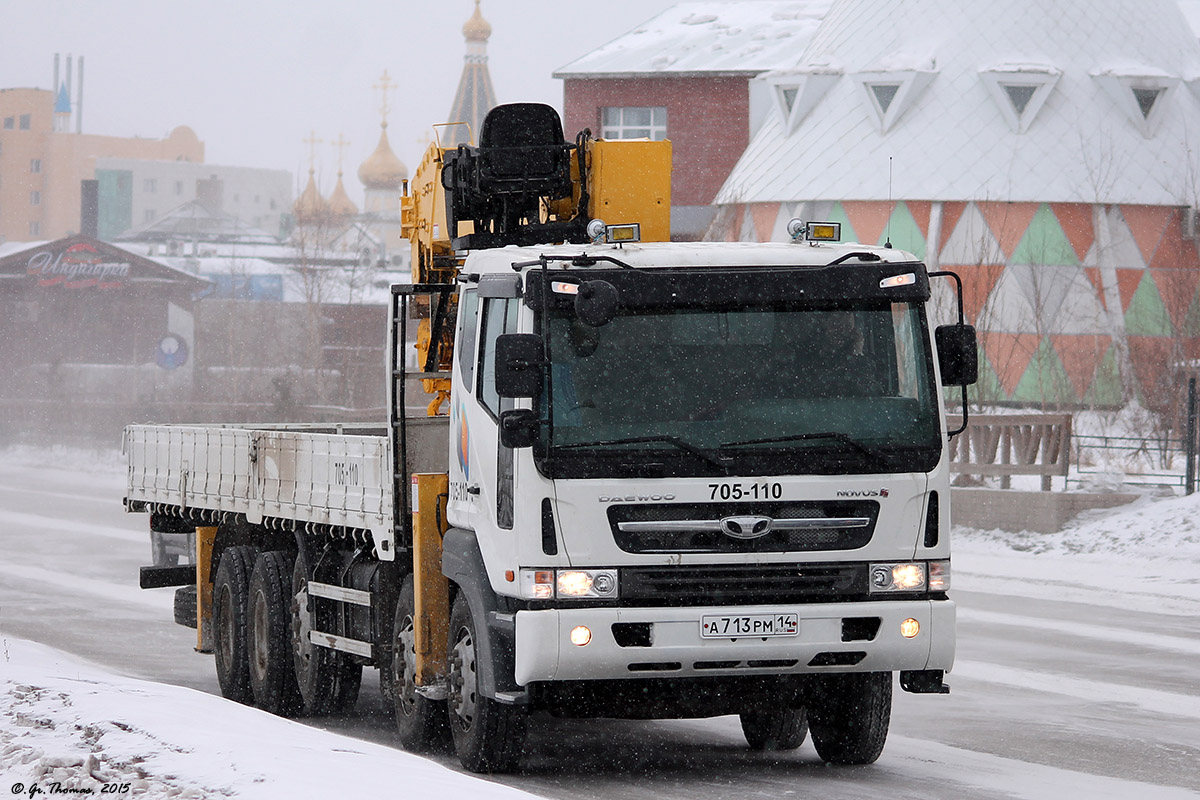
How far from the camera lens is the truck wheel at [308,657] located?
11859 millimetres

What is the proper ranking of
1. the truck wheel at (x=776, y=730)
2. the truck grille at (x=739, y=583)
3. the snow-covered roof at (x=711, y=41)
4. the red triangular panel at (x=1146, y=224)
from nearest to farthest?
the truck grille at (x=739, y=583), the truck wheel at (x=776, y=730), the red triangular panel at (x=1146, y=224), the snow-covered roof at (x=711, y=41)

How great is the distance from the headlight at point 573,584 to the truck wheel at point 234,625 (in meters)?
4.90

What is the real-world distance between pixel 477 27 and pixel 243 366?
9913 cm

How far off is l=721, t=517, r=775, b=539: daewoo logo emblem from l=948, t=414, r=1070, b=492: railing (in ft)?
56.7

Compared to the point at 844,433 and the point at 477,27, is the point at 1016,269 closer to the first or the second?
the point at 844,433

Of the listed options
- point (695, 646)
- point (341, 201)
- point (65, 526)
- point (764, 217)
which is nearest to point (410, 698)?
point (695, 646)

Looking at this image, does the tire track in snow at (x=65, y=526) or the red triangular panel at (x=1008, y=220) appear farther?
the red triangular panel at (x=1008, y=220)

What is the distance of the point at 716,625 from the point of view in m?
8.55

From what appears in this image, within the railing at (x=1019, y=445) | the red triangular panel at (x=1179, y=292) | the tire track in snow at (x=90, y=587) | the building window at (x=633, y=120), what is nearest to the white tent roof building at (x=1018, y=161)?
the red triangular panel at (x=1179, y=292)

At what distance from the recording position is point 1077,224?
48.8 meters

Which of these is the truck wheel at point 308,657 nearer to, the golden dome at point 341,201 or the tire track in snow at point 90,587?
the tire track in snow at point 90,587

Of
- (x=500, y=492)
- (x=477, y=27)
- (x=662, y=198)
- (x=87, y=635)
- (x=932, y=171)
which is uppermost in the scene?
(x=477, y=27)

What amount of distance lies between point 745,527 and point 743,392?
661 mm

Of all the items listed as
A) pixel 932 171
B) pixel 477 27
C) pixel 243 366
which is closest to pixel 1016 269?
pixel 932 171
